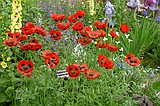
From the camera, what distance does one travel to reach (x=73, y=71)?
3.21 m

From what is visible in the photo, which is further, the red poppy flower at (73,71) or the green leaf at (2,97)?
the green leaf at (2,97)

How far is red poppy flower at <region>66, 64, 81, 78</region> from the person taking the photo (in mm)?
3193

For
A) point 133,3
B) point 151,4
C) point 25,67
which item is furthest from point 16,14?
point 151,4

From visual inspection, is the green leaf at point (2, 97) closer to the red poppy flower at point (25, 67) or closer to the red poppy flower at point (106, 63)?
the red poppy flower at point (25, 67)

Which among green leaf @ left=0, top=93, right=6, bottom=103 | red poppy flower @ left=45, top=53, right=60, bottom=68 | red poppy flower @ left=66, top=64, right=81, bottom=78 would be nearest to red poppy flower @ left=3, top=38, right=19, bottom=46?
red poppy flower @ left=45, top=53, right=60, bottom=68

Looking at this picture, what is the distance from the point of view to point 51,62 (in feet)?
10.8

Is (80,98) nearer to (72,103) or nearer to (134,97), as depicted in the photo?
(72,103)

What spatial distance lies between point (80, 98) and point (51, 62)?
1.57ft

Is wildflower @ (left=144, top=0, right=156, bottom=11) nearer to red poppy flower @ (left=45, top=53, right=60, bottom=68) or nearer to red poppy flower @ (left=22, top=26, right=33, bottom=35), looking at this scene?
red poppy flower @ (left=22, top=26, right=33, bottom=35)

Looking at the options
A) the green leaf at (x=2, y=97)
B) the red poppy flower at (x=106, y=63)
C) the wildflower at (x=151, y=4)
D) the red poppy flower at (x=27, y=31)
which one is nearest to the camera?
the red poppy flower at (x=106, y=63)

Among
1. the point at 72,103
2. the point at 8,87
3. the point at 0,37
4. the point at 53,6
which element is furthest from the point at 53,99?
the point at 53,6

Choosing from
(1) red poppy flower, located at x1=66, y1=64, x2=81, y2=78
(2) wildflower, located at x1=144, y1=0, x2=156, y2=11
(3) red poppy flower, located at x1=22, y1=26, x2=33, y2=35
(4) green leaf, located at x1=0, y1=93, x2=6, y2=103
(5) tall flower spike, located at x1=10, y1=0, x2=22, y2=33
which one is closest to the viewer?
(1) red poppy flower, located at x1=66, y1=64, x2=81, y2=78

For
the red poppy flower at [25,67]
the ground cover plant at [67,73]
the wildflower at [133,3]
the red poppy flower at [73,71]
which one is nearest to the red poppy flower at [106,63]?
the ground cover plant at [67,73]

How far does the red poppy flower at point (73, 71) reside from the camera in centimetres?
319
